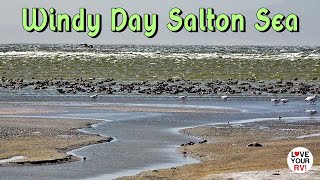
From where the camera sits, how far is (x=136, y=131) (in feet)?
112

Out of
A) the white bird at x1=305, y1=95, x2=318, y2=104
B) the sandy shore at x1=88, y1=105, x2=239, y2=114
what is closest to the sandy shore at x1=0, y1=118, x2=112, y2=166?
the sandy shore at x1=88, y1=105, x2=239, y2=114

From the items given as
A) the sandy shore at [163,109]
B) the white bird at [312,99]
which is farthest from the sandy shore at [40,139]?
the white bird at [312,99]

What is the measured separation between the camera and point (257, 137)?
31.9m

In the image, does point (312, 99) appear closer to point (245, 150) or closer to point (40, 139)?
point (245, 150)

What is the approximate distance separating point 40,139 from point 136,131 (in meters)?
4.81

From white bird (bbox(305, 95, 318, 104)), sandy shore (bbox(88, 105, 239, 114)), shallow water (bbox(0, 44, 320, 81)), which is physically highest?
shallow water (bbox(0, 44, 320, 81))

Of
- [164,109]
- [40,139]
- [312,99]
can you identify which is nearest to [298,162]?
[40,139]

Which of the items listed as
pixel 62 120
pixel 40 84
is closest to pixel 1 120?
pixel 62 120

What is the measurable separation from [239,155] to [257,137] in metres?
5.79

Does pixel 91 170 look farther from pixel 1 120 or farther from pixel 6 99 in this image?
pixel 6 99

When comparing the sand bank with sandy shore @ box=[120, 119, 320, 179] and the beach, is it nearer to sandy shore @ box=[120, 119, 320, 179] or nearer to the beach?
sandy shore @ box=[120, 119, 320, 179]

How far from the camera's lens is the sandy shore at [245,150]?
2205 centimetres

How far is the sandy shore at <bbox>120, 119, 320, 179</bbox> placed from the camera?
2205 centimetres

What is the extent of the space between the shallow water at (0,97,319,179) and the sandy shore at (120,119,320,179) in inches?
36.6
